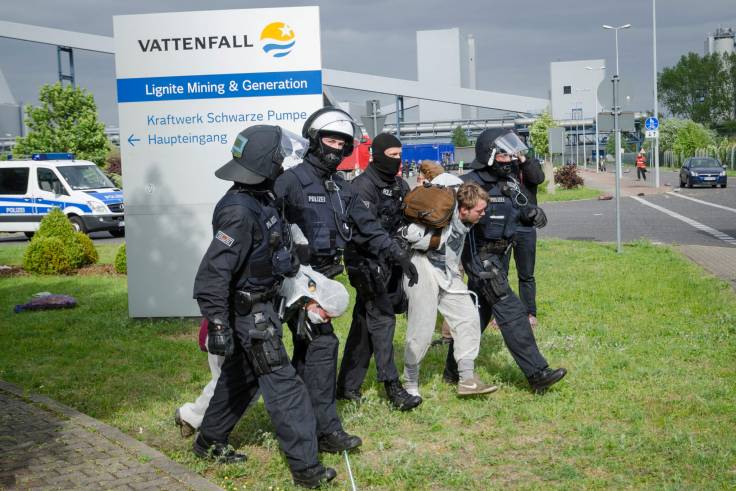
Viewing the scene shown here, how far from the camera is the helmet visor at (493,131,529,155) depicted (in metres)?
6.55

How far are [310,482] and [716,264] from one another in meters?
10.5

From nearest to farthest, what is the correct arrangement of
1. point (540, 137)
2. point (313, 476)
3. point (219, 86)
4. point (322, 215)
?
1. point (313, 476)
2. point (322, 215)
3. point (219, 86)
4. point (540, 137)

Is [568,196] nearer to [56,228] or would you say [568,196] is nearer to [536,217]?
[56,228]

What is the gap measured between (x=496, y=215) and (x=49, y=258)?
10.7 m

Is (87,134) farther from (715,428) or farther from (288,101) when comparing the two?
(715,428)

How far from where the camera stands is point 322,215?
5.48 metres

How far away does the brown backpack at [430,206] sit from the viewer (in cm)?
593

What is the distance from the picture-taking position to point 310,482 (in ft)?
15.0

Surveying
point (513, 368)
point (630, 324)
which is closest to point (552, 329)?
point (630, 324)

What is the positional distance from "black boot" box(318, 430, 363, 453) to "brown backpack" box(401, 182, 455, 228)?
154 cm

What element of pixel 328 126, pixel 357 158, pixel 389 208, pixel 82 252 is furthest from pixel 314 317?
pixel 357 158

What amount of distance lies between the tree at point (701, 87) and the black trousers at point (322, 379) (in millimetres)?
116783

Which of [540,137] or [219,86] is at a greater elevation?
[540,137]

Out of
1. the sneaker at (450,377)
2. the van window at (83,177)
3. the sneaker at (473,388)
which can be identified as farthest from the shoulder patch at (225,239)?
the van window at (83,177)
